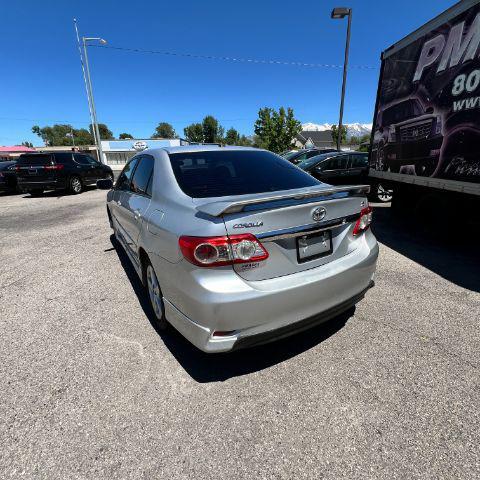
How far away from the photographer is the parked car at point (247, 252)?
6.22ft

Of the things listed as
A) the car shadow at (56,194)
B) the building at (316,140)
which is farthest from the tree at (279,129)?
the car shadow at (56,194)

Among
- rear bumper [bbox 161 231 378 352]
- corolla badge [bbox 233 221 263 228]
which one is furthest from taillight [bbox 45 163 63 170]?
corolla badge [bbox 233 221 263 228]

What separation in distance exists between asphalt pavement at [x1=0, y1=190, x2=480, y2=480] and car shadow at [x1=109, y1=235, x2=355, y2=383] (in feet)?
0.04

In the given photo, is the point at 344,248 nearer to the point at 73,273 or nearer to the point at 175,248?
the point at 175,248

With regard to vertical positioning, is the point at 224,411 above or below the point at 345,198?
below

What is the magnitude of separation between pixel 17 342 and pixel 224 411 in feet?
7.13

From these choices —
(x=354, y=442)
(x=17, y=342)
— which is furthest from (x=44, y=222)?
(x=354, y=442)

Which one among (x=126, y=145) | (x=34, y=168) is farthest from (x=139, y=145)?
(x=34, y=168)

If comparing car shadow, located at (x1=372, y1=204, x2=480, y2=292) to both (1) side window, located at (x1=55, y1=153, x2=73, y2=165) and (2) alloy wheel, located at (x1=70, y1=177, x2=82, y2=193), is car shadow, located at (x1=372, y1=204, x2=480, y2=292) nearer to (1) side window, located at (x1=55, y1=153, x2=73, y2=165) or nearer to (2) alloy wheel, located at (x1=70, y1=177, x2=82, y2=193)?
(2) alloy wheel, located at (x1=70, y1=177, x2=82, y2=193)

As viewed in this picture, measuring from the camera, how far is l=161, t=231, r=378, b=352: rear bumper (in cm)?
190

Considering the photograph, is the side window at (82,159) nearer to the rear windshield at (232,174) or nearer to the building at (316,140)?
the rear windshield at (232,174)

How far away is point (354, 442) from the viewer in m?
1.76

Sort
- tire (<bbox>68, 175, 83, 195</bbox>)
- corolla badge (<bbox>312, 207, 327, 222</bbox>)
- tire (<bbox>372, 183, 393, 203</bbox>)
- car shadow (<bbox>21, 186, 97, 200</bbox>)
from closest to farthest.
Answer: corolla badge (<bbox>312, 207, 327, 222</bbox>)
tire (<bbox>372, 183, 393, 203</bbox>)
tire (<bbox>68, 175, 83, 195</bbox>)
car shadow (<bbox>21, 186, 97, 200</bbox>)

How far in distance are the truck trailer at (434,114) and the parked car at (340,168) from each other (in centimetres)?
256
